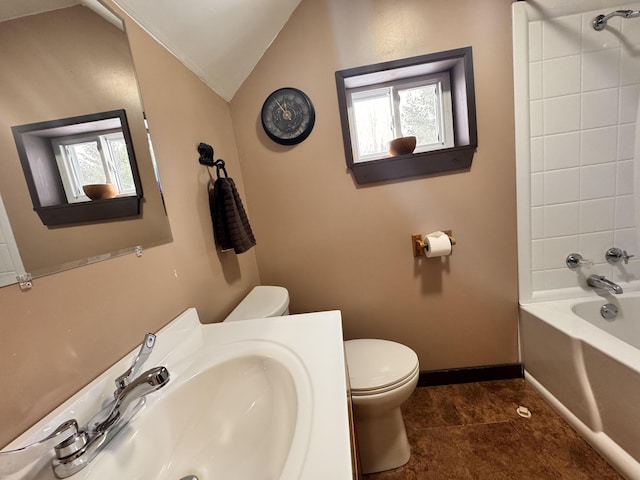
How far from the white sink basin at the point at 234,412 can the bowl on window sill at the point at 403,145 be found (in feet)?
3.10

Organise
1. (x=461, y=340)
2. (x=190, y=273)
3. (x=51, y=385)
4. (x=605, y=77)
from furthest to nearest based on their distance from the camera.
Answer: (x=461, y=340) → (x=605, y=77) → (x=190, y=273) → (x=51, y=385)


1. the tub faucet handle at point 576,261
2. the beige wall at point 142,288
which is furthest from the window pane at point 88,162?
the tub faucet handle at point 576,261

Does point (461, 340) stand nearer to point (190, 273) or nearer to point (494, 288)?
point (494, 288)

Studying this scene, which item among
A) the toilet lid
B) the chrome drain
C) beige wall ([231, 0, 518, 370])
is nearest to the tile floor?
beige wall ([231, 0, 518, 370])

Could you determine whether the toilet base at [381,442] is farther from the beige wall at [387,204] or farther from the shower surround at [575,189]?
the shower surround at [575,189]

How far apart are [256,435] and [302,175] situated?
1.12 m

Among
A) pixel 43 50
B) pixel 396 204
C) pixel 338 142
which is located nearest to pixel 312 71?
pixel 338 142

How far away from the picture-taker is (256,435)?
0.55m

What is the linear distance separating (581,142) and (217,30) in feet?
5.89

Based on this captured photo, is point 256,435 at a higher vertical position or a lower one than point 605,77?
lower

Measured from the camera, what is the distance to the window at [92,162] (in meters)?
0.54

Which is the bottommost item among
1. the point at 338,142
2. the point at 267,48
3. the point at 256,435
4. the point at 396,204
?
the point at 256,435

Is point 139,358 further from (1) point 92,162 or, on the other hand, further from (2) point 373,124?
(2) point 373,124

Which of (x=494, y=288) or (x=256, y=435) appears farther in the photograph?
(x=494, y=288)
